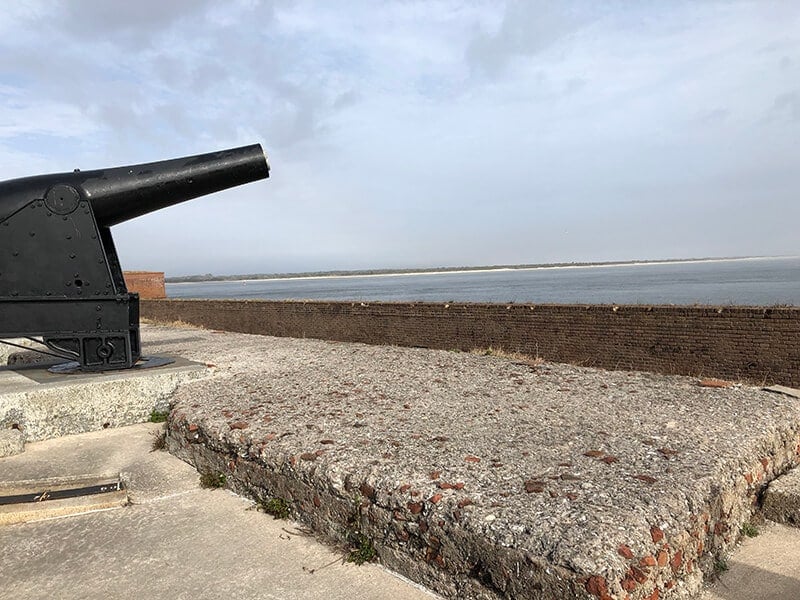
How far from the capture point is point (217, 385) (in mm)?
6426

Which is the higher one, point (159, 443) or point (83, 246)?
point (83, 246)

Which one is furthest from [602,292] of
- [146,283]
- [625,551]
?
[625,551]

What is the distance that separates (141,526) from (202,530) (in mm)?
395

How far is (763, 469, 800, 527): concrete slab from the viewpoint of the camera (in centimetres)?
368

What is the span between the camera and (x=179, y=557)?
322 cm

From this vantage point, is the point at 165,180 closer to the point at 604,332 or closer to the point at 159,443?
the point at 159,443

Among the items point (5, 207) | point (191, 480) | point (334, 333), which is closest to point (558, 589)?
point (191, 480)

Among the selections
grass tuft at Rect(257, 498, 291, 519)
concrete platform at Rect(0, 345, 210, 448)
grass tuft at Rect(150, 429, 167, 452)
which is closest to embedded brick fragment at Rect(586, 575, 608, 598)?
grass tuft at Rect(257, 498, 291, 519)

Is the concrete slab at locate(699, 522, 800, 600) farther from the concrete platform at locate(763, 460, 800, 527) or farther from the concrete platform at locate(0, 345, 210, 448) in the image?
the concrete platform at locate(0, 345, 210, 448)

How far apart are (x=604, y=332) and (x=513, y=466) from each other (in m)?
5.47

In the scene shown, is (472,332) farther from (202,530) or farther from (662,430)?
(202,530)

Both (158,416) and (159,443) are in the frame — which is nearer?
(159,443)

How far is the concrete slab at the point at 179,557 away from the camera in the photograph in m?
2.90

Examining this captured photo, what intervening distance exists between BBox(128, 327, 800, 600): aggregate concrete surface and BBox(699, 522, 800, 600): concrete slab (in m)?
0.10
